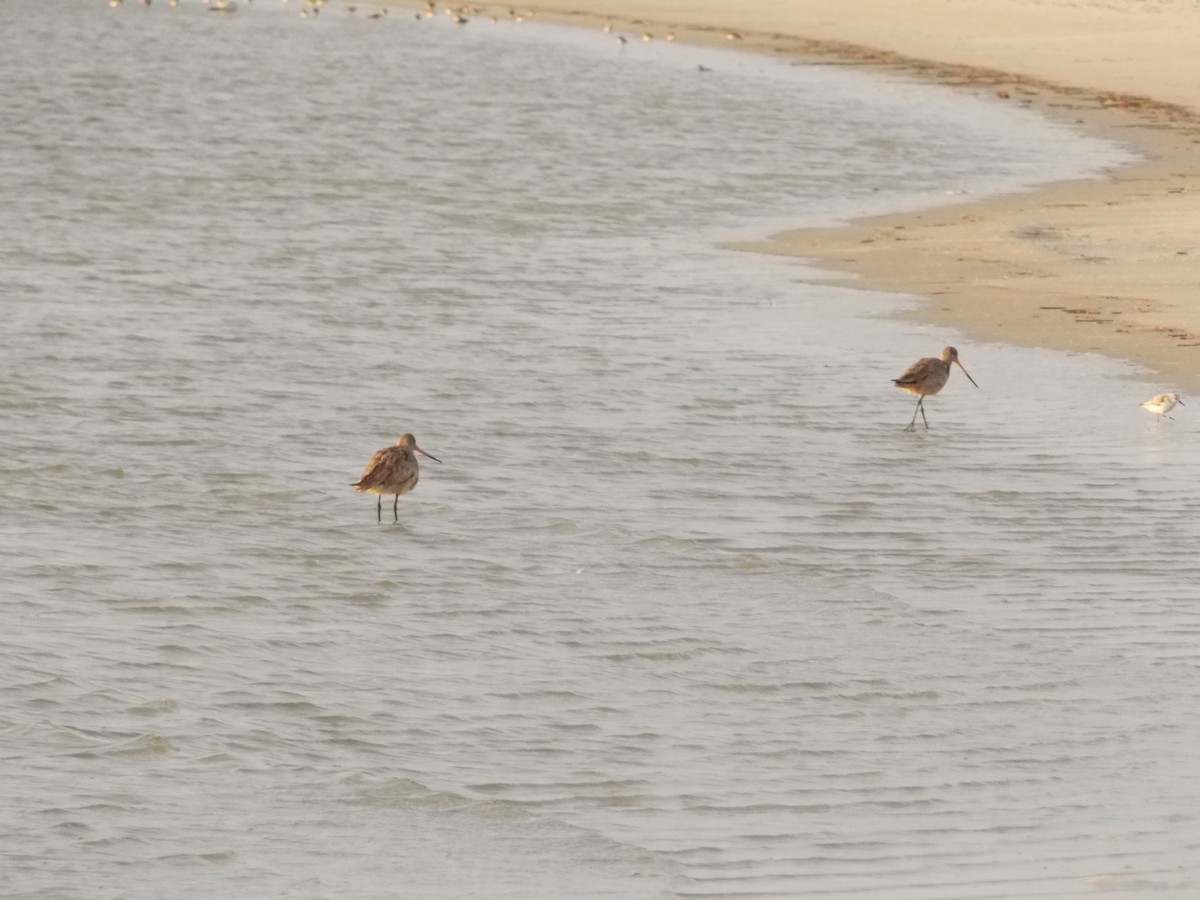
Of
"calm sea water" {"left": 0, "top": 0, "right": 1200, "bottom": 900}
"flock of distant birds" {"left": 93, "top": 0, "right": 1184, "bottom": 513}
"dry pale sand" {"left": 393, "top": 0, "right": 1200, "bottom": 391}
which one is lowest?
"calm sea water" {"left": 0, "top": 0, "right": 1200, "bottom": 900}

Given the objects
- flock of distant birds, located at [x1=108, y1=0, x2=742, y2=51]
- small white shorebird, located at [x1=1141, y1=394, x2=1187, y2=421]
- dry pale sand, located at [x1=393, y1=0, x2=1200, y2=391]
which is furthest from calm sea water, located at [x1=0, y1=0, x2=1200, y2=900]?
flock of distant birds, located at [x1=108, y1=0, x2=742, y2=51]

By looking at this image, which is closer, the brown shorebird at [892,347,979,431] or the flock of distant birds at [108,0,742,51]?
the brown shorebird at [892,347,979,431]

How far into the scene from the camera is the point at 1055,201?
67.9ft

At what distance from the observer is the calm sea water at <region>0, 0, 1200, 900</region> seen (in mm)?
6074

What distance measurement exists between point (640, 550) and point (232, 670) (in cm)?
226

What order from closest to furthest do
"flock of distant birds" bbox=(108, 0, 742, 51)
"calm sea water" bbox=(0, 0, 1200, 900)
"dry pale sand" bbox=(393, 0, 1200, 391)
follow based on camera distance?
1. "calm sea water" bbox=(0, 0, 1200, 900)
2. "dry pale sand" bbox=(393, 0, 1200, 391)
3. "flock of distant birds" bbox=(108, 0, 742, 51)

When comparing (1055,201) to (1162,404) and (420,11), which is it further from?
(420,11)

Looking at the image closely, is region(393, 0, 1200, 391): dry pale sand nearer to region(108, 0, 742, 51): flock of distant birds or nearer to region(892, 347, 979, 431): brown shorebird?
region(892, 347, 979, 431): brown shorebird

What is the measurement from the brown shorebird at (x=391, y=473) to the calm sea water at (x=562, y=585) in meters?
0.17

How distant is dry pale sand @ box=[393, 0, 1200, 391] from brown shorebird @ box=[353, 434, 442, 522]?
4.90 meters

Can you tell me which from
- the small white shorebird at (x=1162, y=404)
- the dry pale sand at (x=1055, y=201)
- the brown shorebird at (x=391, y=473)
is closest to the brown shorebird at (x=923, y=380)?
the small white shorebird at (x=1162, y=404)

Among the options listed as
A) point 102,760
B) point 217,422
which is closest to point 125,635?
point 102,760

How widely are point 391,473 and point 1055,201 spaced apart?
12.5 m

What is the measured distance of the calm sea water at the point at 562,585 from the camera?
6.07m
